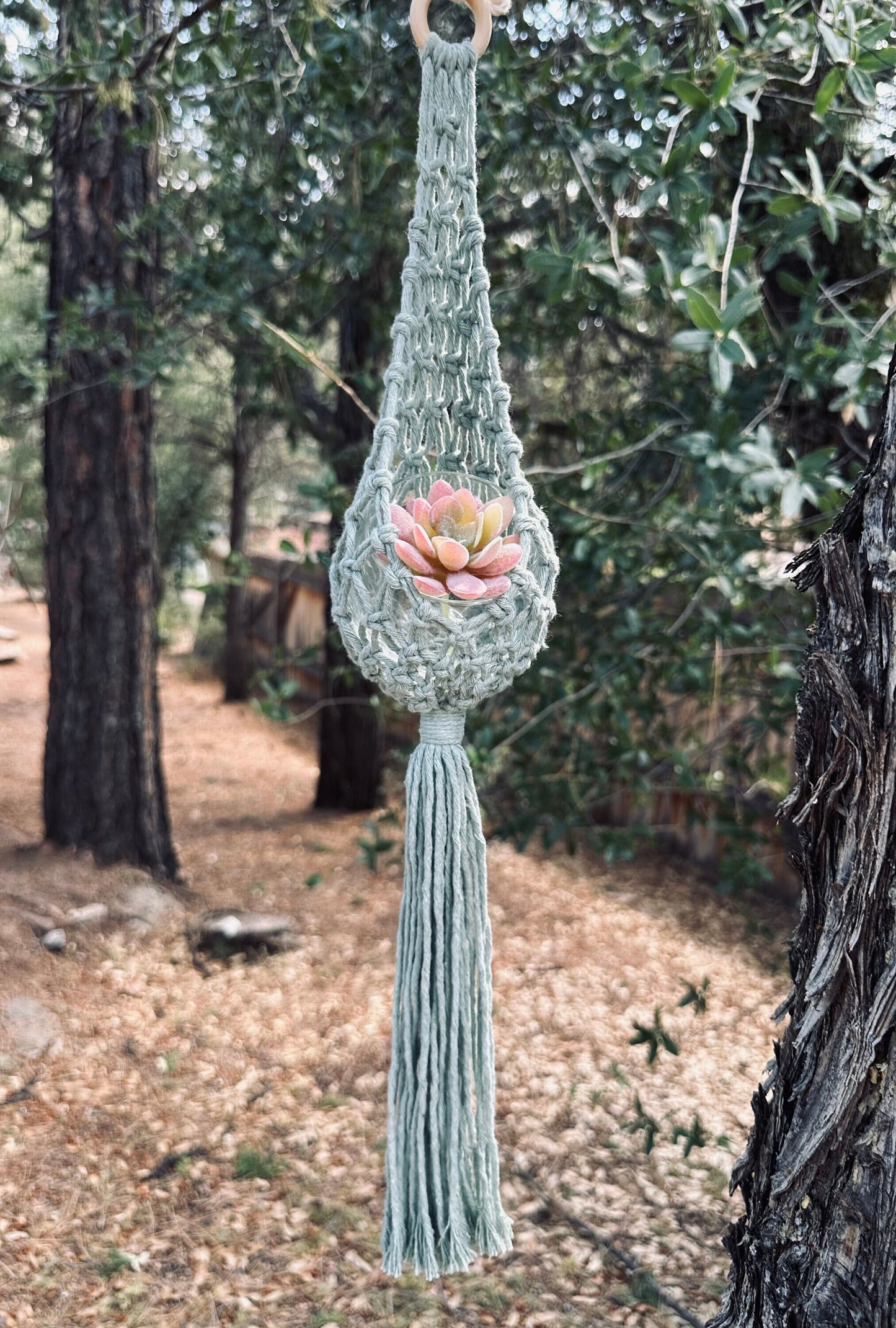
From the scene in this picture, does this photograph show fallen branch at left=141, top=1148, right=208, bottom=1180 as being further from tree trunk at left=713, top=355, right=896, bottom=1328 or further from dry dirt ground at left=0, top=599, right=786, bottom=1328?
tree trunk at left=713, top=355, right=896, bottom=1328

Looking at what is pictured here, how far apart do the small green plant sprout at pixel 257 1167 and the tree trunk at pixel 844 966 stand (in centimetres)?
111

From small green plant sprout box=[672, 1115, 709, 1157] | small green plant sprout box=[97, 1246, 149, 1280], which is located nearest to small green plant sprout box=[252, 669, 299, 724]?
small green plant sprout box=[97, 1246, 149, 1280]

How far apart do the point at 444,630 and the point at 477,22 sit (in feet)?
2.38

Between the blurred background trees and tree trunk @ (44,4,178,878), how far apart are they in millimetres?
165

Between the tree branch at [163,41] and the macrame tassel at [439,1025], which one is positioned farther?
the tree branch at [163,41]

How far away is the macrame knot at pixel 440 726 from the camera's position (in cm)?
129

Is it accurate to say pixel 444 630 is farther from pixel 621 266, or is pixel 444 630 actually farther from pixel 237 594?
pixel 237 594

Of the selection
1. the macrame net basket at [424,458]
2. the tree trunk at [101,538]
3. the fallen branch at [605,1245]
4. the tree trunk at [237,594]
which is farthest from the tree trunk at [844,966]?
the tree trunk at [237,594]

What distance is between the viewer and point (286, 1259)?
1.73 metres

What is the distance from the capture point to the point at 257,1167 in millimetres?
1975

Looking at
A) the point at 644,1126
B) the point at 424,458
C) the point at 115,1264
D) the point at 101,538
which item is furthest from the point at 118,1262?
the point at 101,538

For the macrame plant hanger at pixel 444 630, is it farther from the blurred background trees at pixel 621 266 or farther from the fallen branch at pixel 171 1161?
the fallen branch at pixel 171 1161

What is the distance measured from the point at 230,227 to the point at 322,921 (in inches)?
78.2

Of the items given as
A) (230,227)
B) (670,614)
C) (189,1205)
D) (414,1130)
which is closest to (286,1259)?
(189,1205)
